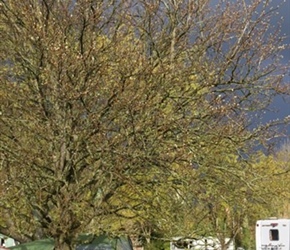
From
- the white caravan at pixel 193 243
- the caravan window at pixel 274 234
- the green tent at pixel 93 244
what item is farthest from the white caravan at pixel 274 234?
the green tent at pixel 93 244

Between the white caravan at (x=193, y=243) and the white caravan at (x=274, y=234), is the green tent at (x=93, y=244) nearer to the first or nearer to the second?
the white caravan at (x=193, y=243)

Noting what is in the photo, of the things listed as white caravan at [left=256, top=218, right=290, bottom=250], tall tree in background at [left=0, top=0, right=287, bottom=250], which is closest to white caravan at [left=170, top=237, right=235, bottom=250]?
tall tree in background at [left=0, top=0, right=287, bottom=250]

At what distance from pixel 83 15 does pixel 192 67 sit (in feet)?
8.47

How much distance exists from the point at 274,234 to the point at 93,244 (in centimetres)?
861

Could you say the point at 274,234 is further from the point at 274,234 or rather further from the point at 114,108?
the point at 114,108

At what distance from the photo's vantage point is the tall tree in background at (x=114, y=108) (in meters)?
A: 12.5

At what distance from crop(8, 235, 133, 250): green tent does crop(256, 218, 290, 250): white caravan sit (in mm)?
7516

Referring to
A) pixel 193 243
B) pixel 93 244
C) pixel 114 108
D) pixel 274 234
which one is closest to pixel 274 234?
pixel 274 234

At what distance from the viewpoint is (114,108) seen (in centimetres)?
1261

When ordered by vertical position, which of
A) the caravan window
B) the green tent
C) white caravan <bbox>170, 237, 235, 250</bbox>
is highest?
the caravan window

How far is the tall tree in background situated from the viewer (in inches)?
494

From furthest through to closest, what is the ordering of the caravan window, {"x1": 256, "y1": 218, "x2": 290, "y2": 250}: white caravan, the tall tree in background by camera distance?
1. the caravan window
2. {"x1": 256, "y1": 218, "x2": 290, "y2": 250}: white caravan
3. the tall tree in background

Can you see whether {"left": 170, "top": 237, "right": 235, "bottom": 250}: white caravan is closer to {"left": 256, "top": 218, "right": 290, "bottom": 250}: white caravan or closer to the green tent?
the green tent

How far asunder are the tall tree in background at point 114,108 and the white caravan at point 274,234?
789cm
